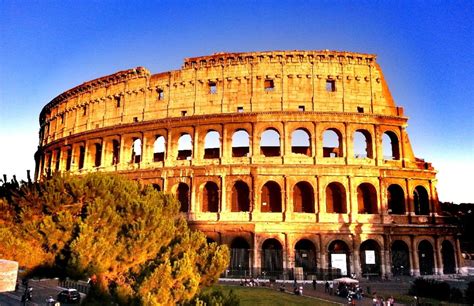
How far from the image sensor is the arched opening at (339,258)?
2489cm

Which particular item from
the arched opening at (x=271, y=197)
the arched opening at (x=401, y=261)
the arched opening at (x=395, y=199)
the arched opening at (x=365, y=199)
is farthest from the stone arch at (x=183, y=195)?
the arched opening at (x=401, y=261)

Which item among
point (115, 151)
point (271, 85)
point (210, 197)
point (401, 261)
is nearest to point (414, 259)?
point (401, 261)

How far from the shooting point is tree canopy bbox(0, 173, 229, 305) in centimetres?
1096

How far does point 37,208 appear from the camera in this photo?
12.6m

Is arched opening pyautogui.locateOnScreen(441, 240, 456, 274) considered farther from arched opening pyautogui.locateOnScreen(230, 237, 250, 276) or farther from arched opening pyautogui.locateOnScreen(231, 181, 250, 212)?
arched opening pyautogui.locateOnScreen(231, 181, 250, 212)

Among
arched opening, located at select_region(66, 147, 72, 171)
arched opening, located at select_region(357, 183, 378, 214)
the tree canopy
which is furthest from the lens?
arched opening, located at select_region(66, 147, 72, 171)

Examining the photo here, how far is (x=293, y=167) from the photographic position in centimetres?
2578

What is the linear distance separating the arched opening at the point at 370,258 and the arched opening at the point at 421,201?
178 inches

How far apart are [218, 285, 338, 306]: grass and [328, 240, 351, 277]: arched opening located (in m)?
6.50

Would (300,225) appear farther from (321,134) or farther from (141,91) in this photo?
Answer: (141,91)

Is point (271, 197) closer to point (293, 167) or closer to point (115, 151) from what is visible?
point (293, 167)

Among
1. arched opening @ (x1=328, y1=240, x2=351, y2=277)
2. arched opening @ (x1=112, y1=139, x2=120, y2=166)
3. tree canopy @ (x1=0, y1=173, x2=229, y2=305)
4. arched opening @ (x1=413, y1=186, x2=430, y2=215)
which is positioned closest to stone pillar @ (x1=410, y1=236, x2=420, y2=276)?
arched opening @ (x1=413, y1=186, x2=430, y2=215)

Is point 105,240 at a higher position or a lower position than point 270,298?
higher

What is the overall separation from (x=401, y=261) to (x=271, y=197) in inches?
365
